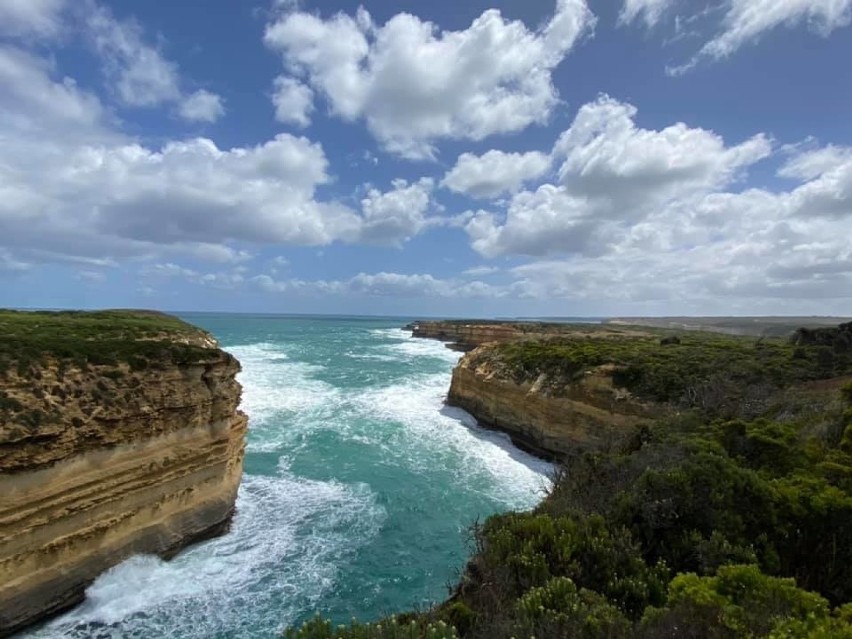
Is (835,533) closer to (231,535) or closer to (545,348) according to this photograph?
(231,535)

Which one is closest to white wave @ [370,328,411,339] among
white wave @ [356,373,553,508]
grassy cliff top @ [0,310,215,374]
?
white wave @ [356,373,553,508]

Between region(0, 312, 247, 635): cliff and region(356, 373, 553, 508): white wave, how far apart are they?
10.9 m

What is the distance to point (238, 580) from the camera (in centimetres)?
1452

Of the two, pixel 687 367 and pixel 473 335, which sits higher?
pixel 687 367

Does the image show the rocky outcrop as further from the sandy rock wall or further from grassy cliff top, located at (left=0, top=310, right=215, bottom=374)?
grassy cliff top, located at (left=0, top=310, right=215, bottom=374)

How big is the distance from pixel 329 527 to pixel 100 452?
26.7 feet

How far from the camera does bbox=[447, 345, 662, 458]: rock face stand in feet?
86.0

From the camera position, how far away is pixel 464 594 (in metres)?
8.10

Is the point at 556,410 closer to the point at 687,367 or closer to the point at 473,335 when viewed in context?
the point at 687,367

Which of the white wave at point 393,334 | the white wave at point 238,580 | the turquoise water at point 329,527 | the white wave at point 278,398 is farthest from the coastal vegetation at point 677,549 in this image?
the white wave at point 393,334

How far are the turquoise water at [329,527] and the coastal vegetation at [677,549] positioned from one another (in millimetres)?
3906

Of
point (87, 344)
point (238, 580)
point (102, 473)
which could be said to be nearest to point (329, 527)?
point (238, 580)

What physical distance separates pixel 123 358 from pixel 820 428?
72.1ft

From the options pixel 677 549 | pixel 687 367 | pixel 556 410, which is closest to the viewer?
pixel 677 549
